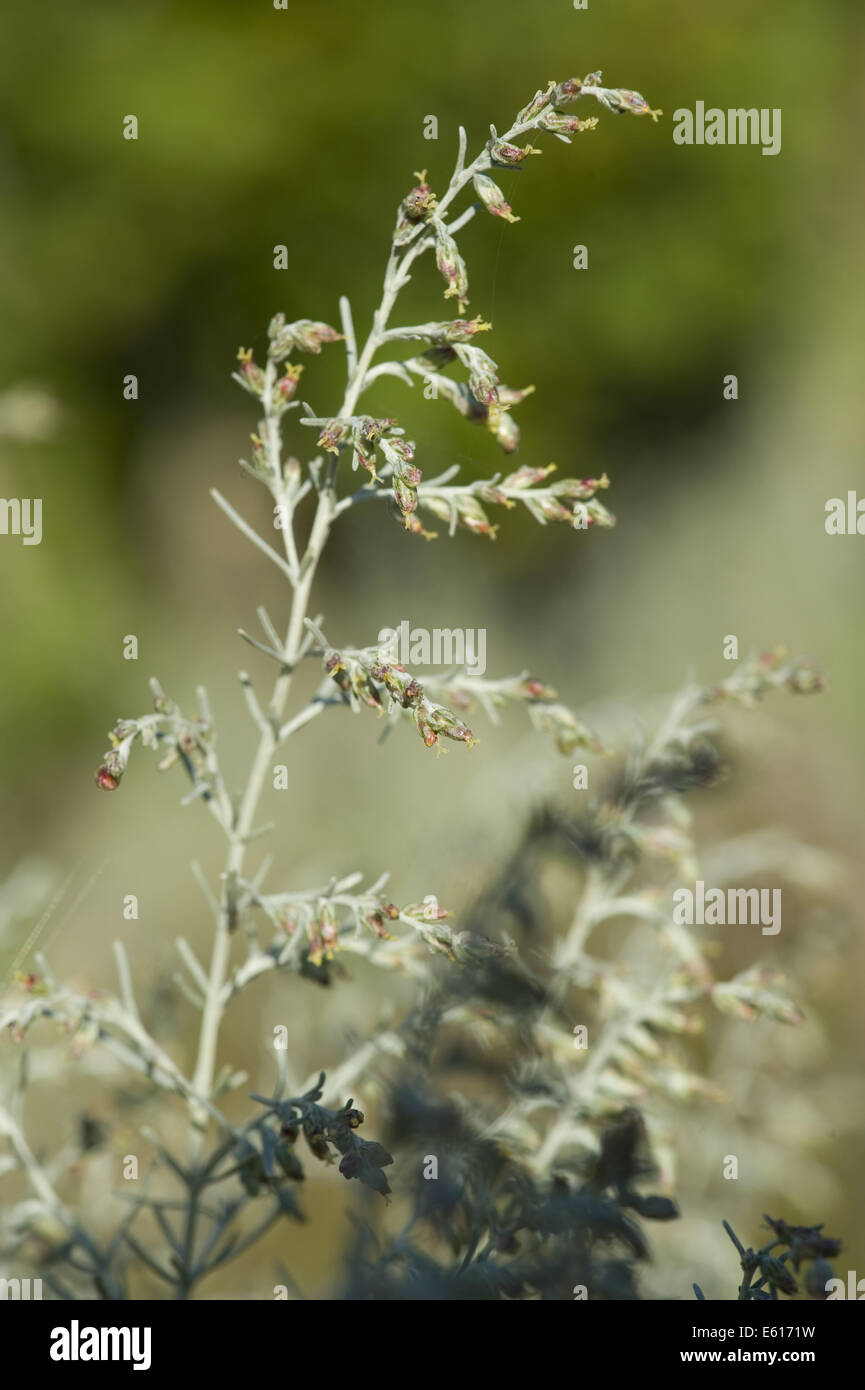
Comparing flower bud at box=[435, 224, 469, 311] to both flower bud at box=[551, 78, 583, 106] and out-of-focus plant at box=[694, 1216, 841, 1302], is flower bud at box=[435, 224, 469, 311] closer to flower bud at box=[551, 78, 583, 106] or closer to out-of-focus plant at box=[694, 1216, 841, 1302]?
flower bud at box=[551, 78, 583, 106]

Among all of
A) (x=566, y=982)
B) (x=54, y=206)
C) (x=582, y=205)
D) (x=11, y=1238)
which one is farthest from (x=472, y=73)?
(x=11, y=1238)

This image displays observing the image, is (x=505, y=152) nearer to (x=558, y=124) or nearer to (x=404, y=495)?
(x=558, y=124)

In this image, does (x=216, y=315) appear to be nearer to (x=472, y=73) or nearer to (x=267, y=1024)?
(x=472, y=73)
